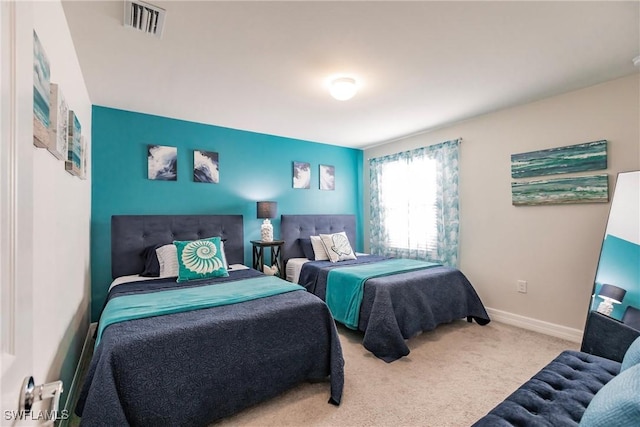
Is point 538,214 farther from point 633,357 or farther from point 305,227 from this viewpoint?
point 305,227

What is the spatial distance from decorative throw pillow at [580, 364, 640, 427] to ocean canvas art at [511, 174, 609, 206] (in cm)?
228

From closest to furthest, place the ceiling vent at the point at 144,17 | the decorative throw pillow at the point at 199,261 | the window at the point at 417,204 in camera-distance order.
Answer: the ceiling vent at the point at 144,17 → the decorative throw pillow at the point at 199,261 → the window at the point at 417,204

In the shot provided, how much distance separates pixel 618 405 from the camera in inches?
33.3

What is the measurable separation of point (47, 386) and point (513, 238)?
3758 mm

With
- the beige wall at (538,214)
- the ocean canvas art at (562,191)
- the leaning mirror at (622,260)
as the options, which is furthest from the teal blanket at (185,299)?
the ocean canvas art at (562,191)

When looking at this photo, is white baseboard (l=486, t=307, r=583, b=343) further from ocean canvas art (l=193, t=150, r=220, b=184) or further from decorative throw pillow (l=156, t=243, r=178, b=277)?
ocean canvas art (l=193, t=150, r=220, b=184)

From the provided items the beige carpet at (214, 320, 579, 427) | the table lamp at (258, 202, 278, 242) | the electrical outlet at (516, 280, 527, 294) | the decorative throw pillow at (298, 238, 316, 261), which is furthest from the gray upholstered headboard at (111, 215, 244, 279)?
the electrical outlet at (516, 280, 527, 294)

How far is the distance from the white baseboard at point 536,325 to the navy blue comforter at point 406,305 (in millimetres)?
263

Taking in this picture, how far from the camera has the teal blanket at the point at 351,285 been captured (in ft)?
9.29

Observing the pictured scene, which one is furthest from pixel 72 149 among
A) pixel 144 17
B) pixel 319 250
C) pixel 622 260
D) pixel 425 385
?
pixel 622 260

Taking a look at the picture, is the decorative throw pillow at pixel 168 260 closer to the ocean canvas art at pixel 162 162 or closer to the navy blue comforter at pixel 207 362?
the ocean canvas art at pixel 162 162

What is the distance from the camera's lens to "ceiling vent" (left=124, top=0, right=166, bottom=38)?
1.65 metres

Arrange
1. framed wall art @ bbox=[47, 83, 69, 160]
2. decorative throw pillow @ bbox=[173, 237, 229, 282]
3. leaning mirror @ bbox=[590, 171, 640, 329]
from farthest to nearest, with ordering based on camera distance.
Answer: decorative throw pillow @ bbox=[173, 237, 229, 282], leaning mirror @ bbox=[590, 171, 640, 329], framed wall art @ bbox=[47, 83, 69, 160]

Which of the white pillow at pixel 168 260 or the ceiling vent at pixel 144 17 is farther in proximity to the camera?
the white pillow at pixel 168 260
